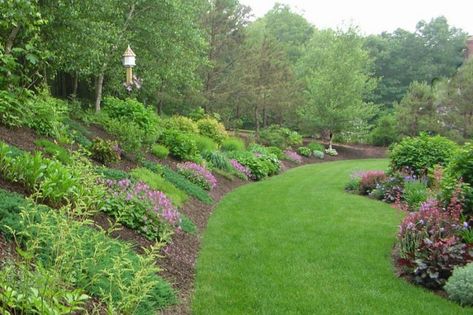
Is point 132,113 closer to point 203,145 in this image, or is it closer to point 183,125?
point 203,145

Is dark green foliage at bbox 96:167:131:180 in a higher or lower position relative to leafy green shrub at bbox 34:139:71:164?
lower

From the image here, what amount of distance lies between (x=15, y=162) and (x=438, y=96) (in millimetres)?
23571

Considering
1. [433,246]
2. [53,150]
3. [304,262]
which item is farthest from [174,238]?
[433,246]

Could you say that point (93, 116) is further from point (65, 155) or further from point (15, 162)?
point (15, 162)

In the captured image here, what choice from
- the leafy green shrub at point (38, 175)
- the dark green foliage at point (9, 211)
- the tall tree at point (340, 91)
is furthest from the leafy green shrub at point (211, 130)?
the dark green foliage at point (9, 211)

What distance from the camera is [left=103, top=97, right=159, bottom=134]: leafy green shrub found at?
432 inches

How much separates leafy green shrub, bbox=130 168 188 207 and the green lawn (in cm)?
72

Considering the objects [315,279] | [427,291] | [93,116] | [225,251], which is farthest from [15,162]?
[93,116]

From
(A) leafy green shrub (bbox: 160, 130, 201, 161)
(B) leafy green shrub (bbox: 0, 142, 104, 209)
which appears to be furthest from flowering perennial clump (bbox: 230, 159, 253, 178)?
(B) leafy green shrub (bbox: 0, 142, 104, 209)

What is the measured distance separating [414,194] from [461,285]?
15.9ft

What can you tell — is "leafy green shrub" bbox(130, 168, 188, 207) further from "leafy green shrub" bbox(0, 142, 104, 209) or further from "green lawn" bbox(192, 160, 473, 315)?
"leafy green shrub" bbox(0, 142, 104, 209)

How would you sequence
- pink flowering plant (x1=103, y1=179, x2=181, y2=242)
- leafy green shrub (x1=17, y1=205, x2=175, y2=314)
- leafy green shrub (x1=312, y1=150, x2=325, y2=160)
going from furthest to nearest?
leafy green shrub (x1=312, y1=150, x2=325, y2=160), pink flowering plant (x1=103, y1=179, x2=181, y2=242), leafy green shrub (x1=17, y1=205, x2=175, y2=314)

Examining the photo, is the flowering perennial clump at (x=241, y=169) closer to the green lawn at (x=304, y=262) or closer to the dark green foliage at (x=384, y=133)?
the green lawn at (x=304, y=262)

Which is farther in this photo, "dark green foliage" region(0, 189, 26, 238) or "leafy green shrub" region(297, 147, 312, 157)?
"leafy green shrub" region(297, 147, 312, 157)
